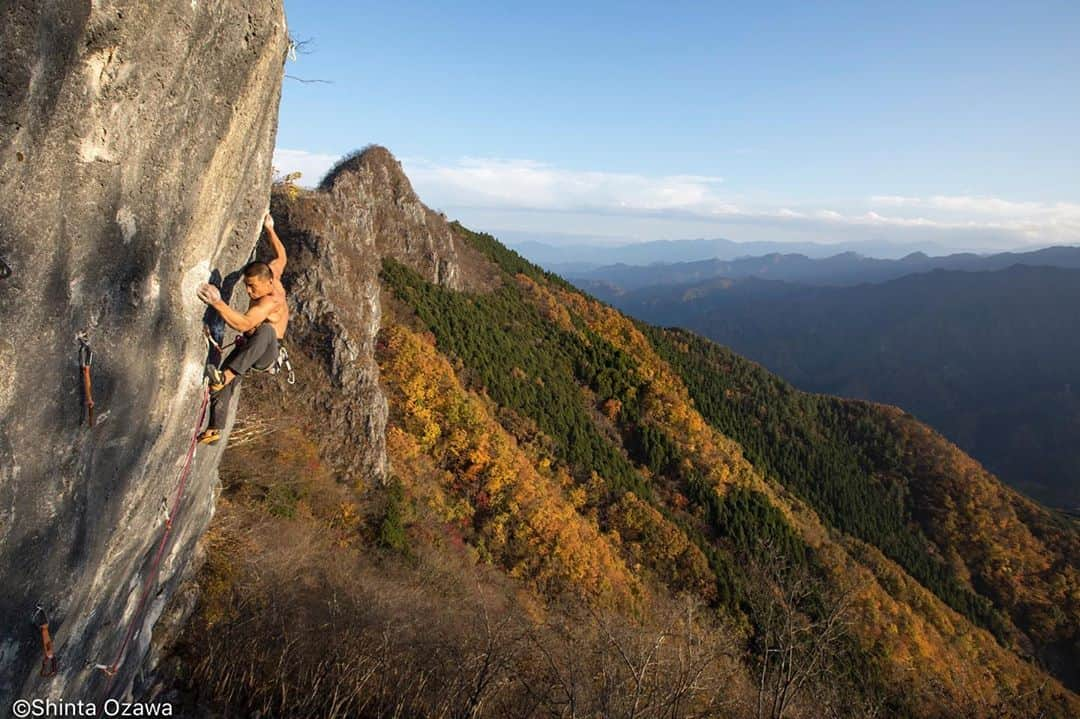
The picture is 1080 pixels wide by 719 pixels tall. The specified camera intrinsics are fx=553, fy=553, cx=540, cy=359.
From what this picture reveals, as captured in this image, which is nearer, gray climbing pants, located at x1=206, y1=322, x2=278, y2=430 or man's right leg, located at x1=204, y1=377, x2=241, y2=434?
gray climbing pants, located at x1=206, y1=322, x2=278, y2=430

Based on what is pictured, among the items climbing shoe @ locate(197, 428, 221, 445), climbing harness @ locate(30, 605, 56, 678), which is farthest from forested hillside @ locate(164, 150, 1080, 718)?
climbing shoe @ locate(197, 428, 221, 445)

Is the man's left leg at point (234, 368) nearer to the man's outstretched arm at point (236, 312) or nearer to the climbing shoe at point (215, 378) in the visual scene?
the climbing shoe at point (215, 378)

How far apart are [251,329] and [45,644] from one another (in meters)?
3.58

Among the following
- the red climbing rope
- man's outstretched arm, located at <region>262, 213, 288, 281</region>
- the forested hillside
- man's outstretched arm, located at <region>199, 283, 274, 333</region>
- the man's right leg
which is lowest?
the forested hillside

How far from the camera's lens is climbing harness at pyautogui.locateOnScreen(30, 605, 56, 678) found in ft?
16.3

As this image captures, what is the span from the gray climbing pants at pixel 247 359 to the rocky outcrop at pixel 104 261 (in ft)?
1.31

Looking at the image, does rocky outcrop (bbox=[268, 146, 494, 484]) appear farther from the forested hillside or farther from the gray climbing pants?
the gray climbing pants

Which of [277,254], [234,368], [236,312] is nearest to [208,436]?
[234,368]

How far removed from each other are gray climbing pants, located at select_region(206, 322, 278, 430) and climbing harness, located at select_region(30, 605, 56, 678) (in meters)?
2.85

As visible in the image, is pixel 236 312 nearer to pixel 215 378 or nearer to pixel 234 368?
pixel 234 368

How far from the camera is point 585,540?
145 ft

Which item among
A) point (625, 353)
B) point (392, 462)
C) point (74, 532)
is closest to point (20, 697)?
point (74, 532)

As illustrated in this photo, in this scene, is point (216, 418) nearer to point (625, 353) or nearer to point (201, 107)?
point (201, 107)

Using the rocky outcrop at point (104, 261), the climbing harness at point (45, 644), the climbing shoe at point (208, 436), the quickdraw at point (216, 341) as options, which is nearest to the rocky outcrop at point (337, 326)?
the quickdraw at point (216, 341)
